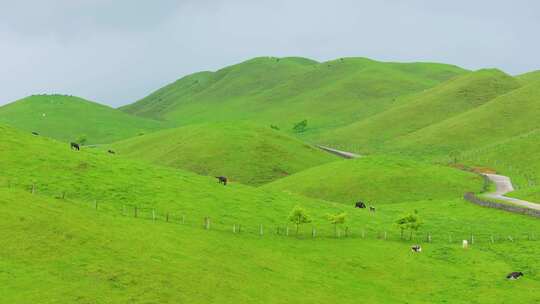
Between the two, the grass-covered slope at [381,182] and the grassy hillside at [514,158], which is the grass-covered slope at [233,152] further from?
the grassy hillside at [514,158]

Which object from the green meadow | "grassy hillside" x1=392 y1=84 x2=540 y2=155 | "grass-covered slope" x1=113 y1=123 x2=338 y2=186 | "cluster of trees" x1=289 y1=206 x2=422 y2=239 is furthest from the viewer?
"grassy hillside" x1=392 y1=84 x2=540 y2=155

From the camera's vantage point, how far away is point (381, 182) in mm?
114125

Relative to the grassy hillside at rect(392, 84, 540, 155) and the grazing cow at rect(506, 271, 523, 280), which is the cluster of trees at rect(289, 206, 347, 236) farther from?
the grassy hillside at rect(392, 84, 540, 155)

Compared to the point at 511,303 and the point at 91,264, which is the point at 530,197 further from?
the point at 91,264

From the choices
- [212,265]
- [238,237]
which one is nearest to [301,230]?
[238,237]

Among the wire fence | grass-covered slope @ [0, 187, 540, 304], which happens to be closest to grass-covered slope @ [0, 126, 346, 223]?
the wire fence

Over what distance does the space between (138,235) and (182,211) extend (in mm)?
14916

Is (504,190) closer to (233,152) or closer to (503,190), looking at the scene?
(503,190)

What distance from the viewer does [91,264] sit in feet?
145

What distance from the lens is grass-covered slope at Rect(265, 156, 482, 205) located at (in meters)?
109

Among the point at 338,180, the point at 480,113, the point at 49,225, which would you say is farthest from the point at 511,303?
the point at 480,113

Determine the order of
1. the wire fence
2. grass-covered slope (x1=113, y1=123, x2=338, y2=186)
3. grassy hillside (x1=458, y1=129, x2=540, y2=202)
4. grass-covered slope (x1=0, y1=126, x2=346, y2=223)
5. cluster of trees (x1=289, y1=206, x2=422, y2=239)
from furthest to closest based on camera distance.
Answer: grass-covered slope (x1=113, y1=123, x2=338, y2=186), grassy hillside (x1=458, y1=129, x2=540, y2=202), grass-covered slope (x1=0, y1=126, x2=346, y2=223), cluster of trees (x1=289, y1=206, x2=422, y2=239), the wire fence

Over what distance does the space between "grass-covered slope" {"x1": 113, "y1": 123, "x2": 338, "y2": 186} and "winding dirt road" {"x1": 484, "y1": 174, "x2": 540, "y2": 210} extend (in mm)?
45135

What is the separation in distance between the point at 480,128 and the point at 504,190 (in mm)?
78721
